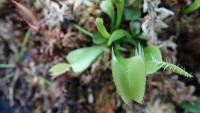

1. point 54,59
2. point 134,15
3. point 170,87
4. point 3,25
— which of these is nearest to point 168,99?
point 170,87

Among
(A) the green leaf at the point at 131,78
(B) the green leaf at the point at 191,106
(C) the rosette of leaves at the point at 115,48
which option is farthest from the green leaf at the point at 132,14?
(B) the green leaf at the point at 191,106

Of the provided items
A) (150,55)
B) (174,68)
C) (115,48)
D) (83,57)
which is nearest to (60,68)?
(83,57)

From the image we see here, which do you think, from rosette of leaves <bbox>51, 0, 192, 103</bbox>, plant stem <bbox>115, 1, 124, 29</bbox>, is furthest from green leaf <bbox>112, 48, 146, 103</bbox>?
plant stem <bbox>115, 1, 124, 29</bbox>

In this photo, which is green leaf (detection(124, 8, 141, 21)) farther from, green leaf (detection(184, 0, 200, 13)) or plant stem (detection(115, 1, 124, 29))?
green leaf (detection(184, 0, 200, 13))

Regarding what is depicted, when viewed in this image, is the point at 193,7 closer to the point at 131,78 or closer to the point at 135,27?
the point at 135,27

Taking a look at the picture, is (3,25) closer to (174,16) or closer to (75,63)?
(75,63)

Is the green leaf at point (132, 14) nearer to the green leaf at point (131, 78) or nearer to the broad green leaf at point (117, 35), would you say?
the broad green leaf at point (117, 35)
